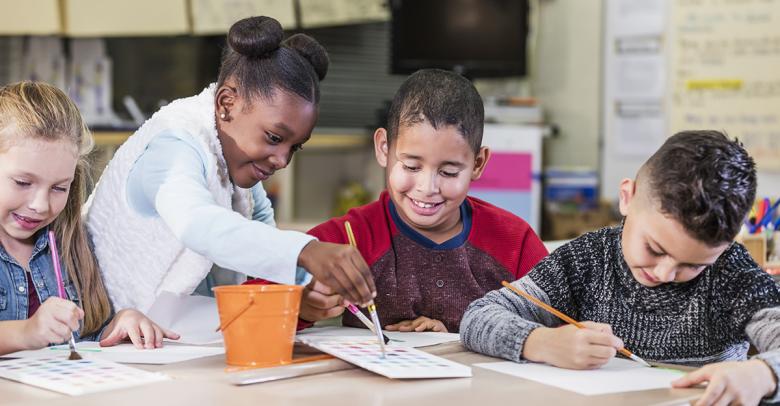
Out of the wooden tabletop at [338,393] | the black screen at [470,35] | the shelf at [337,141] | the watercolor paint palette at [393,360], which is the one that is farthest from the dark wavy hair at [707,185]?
the black screen at [470,35]

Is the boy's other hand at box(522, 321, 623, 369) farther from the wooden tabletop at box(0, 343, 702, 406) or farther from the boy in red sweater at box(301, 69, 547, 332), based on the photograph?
the boy in red sweater at box(301, 69, 547, 332)

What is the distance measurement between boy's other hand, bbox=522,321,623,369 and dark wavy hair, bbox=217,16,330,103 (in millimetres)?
674

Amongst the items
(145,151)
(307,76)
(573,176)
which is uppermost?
(307,76)

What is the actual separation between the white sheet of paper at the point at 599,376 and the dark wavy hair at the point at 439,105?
585 millimetres

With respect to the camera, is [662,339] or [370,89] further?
Result: [370,89]

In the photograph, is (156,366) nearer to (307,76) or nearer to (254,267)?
(254,267)

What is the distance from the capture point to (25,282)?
1.75 m

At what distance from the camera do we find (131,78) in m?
4.91

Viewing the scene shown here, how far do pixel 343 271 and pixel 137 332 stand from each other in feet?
1.39

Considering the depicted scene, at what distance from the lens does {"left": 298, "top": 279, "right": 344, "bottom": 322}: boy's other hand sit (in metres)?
1.47

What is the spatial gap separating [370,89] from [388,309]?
399cm

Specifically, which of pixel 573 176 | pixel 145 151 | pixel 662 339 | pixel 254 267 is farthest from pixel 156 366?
pixel 573 176

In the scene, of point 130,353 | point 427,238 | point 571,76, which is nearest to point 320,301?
point 130,353

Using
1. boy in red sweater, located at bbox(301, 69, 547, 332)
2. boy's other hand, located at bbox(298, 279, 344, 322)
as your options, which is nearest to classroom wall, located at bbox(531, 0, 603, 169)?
boy in red sweater, located at bbox(301, 69, 547, 332)
